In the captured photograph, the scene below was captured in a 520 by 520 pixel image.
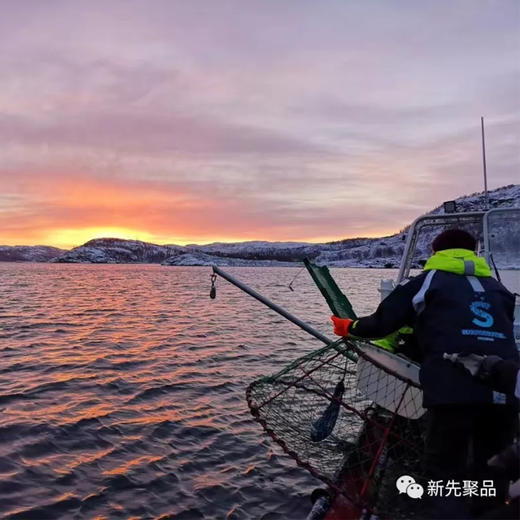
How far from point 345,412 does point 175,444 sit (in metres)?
3.08

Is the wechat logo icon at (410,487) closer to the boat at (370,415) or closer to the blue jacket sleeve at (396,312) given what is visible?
the boat at (370,415)

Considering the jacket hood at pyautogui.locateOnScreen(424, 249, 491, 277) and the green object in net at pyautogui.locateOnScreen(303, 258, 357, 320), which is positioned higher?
the jacket hood at pyautogui.locateOnScreen(424, 249, 491, 277)

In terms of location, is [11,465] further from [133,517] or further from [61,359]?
[61,359]

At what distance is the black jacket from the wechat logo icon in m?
1.18

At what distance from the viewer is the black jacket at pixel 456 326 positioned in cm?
376

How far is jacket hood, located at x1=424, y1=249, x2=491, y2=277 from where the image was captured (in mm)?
4012

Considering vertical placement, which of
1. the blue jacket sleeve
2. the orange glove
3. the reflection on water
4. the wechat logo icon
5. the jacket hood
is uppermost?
the jacket hood

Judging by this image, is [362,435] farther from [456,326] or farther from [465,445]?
[456,326]

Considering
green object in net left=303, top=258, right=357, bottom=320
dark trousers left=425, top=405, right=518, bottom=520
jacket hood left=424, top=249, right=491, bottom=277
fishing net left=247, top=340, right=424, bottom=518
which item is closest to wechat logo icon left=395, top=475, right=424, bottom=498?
fishing net left=247, top=340, right=424, bottom=518

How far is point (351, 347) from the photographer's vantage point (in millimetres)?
5223

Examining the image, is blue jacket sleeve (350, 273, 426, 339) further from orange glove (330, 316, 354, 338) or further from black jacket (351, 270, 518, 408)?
orange glove (330, 316, 354, 338)

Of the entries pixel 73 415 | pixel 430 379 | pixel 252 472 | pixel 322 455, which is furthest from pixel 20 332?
pixel 430 379

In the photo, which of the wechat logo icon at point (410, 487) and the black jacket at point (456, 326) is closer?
the black jacket at point (456, 326)

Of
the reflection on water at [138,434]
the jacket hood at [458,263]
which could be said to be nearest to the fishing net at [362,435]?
the reflection on water at [138,434]
